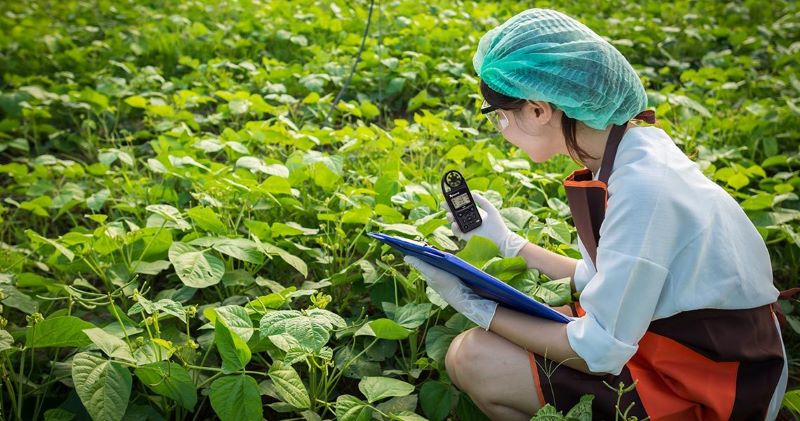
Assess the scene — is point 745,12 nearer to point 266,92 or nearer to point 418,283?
point 266,92

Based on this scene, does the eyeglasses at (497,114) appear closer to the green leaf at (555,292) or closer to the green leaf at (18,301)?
the green leaf at (555,292)

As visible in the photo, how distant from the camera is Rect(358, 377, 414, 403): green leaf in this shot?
135 cm

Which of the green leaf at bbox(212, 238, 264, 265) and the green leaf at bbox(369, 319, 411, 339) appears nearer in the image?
the green leaf at bbox(369, 319, 411, 339)

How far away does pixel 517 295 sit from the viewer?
1.29m

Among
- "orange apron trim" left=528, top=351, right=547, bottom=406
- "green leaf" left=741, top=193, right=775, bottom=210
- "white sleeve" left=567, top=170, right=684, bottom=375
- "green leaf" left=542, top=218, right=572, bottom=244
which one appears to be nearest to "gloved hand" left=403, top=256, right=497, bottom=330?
"orange apron trim" left=528, top=351, right=547, bottom=406

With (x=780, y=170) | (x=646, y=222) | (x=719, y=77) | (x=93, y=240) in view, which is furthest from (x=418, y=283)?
(x=719, y=77)

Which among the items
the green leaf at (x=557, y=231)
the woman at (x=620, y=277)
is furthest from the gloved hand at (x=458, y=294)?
the green leaf at (x=557, y=231)

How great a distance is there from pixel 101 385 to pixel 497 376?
0.76 m

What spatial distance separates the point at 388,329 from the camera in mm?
1496

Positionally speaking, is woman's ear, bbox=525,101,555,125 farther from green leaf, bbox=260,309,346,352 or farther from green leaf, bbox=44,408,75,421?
green leaf, bbox=44,408,75,421

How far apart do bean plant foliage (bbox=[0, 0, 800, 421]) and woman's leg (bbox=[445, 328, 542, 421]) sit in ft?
0.29

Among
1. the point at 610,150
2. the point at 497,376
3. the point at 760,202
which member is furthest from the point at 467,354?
the point at 760,202

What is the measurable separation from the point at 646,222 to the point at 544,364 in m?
0.35

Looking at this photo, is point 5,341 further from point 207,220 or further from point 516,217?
point 516,217
